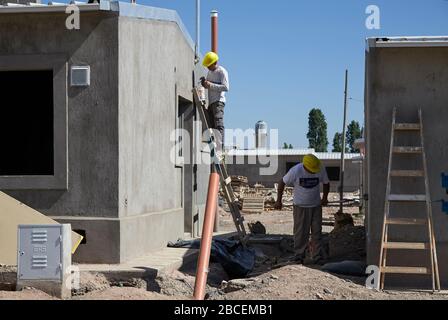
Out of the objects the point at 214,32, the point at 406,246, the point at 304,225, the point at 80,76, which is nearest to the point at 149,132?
the point at 80,76

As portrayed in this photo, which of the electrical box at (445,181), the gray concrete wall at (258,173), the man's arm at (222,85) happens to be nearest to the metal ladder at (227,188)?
the man's arm at (222,85)

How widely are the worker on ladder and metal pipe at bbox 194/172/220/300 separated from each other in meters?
3.11

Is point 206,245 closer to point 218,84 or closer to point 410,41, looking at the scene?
point 410,41

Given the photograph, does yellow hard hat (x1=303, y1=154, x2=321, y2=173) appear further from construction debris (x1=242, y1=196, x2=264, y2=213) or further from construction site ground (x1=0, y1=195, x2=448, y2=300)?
construction debris (x1=242, y1=196, x2=264, y2=213)

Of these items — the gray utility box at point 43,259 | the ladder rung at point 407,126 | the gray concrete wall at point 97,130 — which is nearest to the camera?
the gray utility box at point 43,259

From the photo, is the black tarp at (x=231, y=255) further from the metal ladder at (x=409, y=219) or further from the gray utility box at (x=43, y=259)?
the gray utility box at (x=43, y=259)

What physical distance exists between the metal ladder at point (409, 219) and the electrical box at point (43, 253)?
4265 mm

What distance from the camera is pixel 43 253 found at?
25.6ft

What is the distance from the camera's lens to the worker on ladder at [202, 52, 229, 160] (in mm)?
12016

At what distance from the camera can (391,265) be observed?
30.9 ft

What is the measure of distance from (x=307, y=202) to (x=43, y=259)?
4.51 meters

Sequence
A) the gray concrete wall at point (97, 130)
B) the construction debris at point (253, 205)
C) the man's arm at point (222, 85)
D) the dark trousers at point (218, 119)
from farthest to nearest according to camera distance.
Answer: the construction debris at point (253, 205) → the dark trousers at point (218, 119) → the man's arm at point (222, 85) → the gray concrete wall at point (97, 130)

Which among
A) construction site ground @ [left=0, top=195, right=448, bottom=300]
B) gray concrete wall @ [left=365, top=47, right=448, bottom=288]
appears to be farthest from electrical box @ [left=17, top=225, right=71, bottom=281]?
gray concrete wall @ [left=365, top=47, right=448, bottom=288]

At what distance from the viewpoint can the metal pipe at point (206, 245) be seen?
7.85 metres
